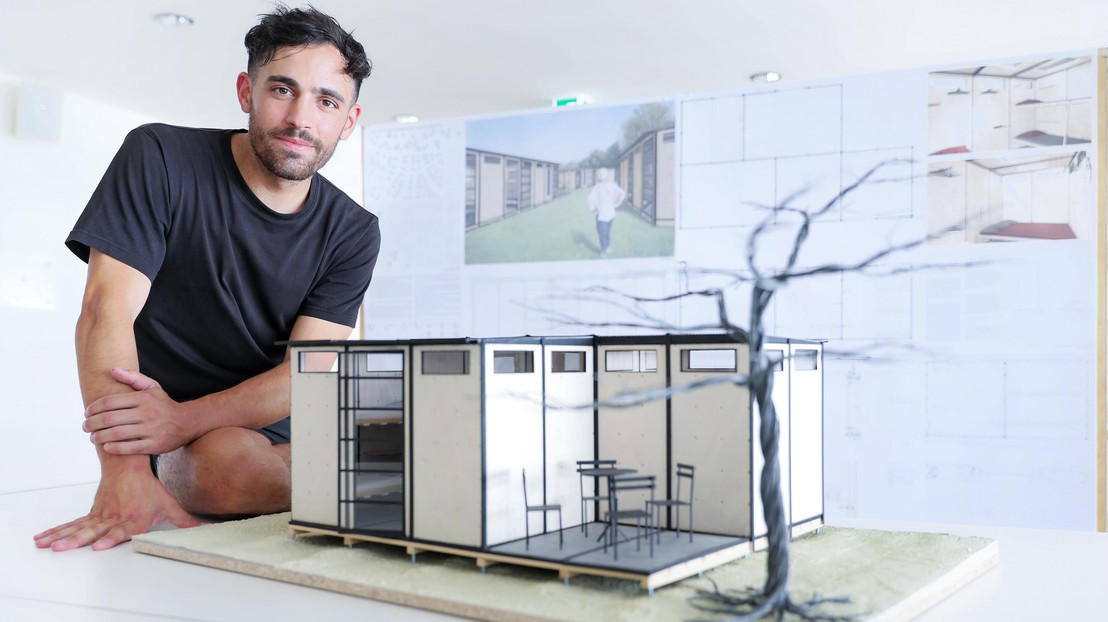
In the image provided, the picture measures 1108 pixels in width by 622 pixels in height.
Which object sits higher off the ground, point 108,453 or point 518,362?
point 518,362

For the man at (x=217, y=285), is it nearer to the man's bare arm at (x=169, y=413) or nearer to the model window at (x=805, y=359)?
the man's bare arm at (x=169, y=413)

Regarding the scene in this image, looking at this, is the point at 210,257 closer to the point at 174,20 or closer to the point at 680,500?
the point at 680,500

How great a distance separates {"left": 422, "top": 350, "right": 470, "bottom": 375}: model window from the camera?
1.25 meters

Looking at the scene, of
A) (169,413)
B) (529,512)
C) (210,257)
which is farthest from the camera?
(210,257)

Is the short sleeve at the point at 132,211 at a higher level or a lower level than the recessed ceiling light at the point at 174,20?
lower

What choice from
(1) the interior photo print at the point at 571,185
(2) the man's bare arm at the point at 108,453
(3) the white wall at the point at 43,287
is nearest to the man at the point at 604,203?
(1) the interior photo print at the point at 571,185

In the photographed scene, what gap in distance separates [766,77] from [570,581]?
381 cm

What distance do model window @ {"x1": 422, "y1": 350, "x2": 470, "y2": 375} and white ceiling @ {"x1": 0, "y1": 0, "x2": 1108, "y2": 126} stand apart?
8.78 feet

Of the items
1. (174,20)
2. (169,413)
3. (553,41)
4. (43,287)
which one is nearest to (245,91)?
(169,413)

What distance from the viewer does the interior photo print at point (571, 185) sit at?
15.5 feet

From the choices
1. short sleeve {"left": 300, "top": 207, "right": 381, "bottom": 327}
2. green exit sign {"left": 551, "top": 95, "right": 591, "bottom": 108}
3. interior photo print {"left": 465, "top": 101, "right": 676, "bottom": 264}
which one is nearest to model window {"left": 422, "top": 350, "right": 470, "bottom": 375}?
short sleeve {"left": 300, "top": 207, "right": 381, "bottom": 327}

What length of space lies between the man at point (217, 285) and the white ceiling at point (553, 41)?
183 centimetres

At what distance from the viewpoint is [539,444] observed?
1316mm

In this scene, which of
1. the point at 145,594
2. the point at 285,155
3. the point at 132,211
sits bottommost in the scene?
the point at 145,594
